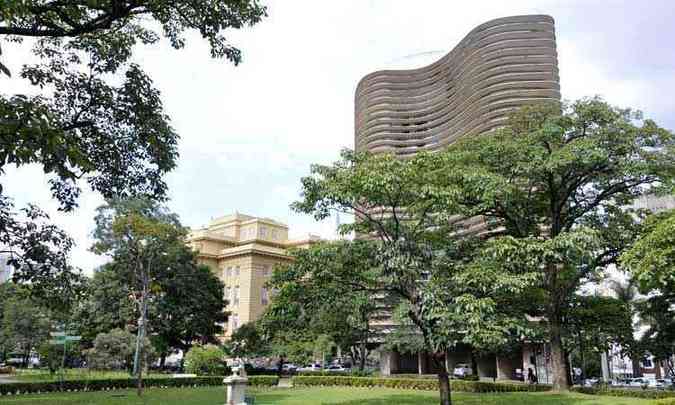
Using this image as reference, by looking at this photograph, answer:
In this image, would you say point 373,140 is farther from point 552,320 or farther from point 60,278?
point 60,278

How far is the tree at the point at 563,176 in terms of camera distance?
660 inches

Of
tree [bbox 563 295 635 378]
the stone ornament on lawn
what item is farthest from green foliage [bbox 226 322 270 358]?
the stone ornament on lawn

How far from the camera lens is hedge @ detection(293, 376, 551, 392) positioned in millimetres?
22641

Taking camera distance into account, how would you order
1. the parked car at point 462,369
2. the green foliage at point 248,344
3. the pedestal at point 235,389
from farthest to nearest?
the parked car at point 462,369, the green foliage at point 248,344, the pedestal at point 235,389

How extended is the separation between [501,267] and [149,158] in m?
8.58

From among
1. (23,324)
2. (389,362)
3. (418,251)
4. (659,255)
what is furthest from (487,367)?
(659,255)

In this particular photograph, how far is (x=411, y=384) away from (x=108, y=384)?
13.9 meters

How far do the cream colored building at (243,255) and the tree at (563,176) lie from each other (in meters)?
34.8

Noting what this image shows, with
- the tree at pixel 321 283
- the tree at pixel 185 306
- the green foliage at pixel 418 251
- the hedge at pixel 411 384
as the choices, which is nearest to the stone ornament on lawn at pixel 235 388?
the tree at pixel 321 283

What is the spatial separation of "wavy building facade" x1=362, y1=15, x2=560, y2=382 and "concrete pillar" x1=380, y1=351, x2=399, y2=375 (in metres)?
0.10

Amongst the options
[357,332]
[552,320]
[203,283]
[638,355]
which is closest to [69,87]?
[552,320]

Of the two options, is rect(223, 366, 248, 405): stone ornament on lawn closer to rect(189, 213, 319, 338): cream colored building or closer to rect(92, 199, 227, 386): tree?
rect(92, 199, 227, 386): tree

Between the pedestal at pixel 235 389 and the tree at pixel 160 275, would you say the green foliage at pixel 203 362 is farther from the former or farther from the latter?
the pedestal at pixel 235 389

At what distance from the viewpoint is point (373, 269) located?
13.4 metres
